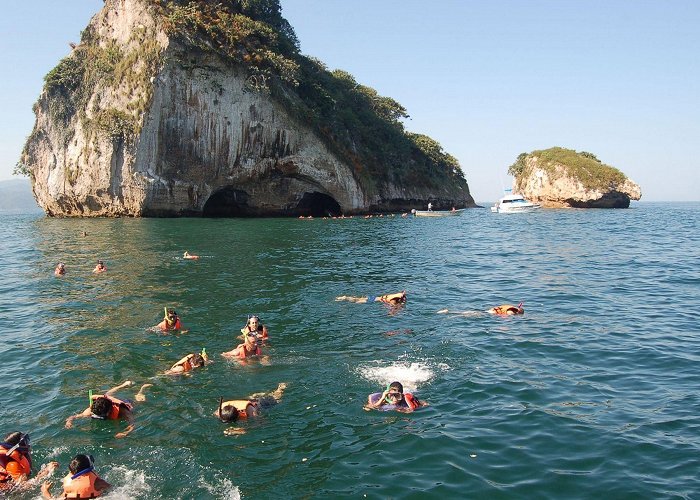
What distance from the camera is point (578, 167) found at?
304 feet

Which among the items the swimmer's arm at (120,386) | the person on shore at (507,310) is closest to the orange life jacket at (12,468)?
the swimmer's arm at (120,386)

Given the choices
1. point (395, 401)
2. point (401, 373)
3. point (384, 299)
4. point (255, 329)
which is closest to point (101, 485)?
point (395, 401)

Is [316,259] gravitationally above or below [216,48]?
below

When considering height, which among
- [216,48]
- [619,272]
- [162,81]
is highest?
[216,48]

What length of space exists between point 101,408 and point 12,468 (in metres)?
1.90

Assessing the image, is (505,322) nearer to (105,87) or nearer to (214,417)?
(214,417)

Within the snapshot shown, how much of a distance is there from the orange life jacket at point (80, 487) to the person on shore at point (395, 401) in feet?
17.3

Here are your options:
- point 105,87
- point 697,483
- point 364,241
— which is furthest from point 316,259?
point 105,87

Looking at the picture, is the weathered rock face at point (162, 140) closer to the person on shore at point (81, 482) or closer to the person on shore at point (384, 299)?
the person on shore at point (384, 299)

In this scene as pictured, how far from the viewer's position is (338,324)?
16.9m

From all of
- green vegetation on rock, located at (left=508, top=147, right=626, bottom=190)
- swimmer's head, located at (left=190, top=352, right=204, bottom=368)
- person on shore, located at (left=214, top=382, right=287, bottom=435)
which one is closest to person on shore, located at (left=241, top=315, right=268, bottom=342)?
swimmer's head, located at (left=190, top=352, right=204, bottom=368)

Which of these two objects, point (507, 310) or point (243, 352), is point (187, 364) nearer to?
point (243, 352)

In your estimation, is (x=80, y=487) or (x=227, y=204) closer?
(x=80, y=487)

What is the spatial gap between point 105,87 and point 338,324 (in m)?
47.9
